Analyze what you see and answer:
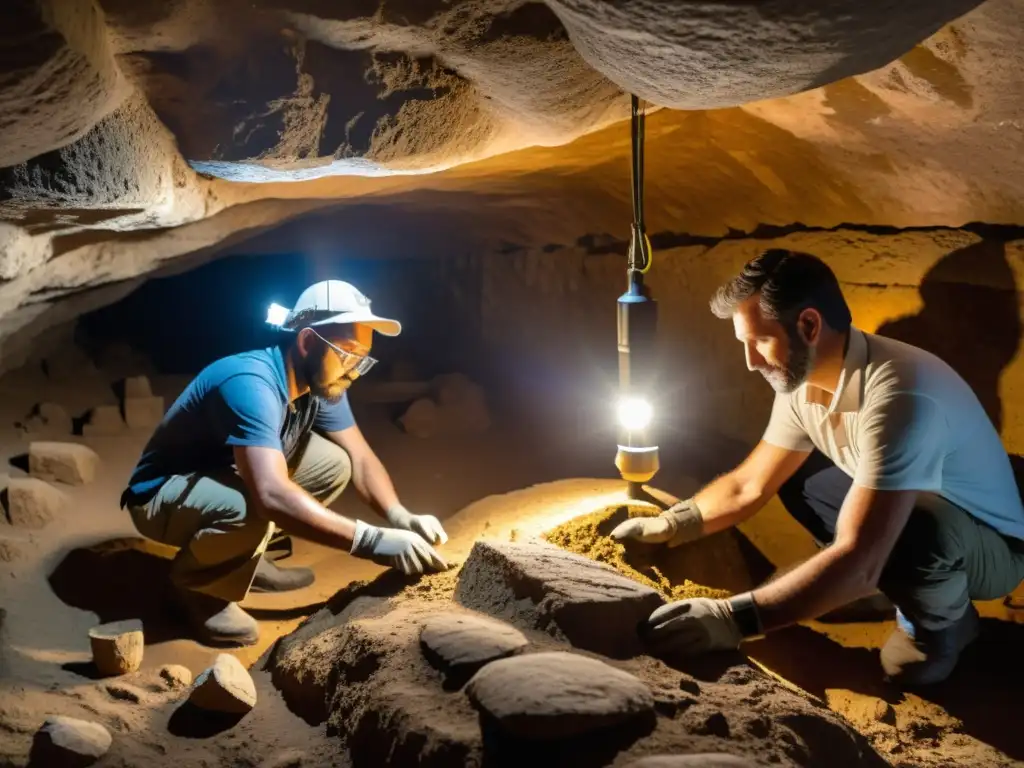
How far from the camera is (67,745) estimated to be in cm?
223

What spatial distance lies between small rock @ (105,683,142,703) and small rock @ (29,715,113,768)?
436mm

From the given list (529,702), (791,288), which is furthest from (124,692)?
(791,288)

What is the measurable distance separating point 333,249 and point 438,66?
5.03 meters

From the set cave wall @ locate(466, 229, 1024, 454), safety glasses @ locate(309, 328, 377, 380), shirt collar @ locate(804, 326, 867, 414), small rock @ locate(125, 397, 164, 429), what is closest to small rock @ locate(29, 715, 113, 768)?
safety glasses @ locate(309, 328, 377, 380)

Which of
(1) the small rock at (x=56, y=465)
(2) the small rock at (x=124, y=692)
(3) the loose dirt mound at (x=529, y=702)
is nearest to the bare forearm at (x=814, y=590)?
(3) the loose dirt mound at (x=529, y=702)

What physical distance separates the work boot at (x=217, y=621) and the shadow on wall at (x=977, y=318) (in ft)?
9.74

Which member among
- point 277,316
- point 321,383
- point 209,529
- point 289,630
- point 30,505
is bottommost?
point 289,630

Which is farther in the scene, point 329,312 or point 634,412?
point 329,312

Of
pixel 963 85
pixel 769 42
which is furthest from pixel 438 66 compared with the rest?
pixel 963 85

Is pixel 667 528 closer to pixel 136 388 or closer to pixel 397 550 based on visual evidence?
pixel 397 550

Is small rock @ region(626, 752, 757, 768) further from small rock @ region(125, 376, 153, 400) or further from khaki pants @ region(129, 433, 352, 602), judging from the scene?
small rock @ region(125, 376, 153, 400)

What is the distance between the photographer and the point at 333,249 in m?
7.38

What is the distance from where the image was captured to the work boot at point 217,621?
342 cm

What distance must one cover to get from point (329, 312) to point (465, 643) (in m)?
1.73
